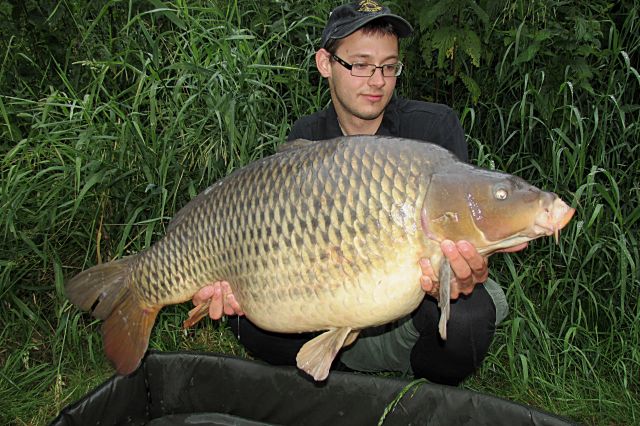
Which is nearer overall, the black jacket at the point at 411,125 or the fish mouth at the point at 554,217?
the fish mouth at the point at 554,217

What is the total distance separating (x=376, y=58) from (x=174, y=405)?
3.94 feet

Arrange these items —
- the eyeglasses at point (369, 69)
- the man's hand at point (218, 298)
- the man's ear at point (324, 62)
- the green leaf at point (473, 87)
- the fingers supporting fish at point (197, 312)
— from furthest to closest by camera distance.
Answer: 1. the green leaf at point (473, 87)
2. the man's ear at point (324, 62)
3. the eyeglasses at point (369, 69)
4. the fingers supporting fish at point (197, 312)
5. the man's hand at point (218, 298)

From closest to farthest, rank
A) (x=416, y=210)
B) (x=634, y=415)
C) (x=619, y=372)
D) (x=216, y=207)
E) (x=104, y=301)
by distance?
(x=416, y=210), (x=216, y=207), (x=104, y=301), (x=634, y=415), (x=619, y=372)

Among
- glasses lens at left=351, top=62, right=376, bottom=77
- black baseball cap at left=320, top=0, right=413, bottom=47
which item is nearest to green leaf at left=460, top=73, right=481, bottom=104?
black baseball cap at left=320, top=0, right=413, bottom=47

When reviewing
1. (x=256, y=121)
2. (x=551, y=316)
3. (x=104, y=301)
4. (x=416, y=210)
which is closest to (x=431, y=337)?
(x=551, y=316)

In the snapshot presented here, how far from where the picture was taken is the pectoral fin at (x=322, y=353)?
5.08 feet

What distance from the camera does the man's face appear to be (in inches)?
81.3

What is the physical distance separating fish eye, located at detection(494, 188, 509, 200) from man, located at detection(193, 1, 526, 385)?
1.79 ft

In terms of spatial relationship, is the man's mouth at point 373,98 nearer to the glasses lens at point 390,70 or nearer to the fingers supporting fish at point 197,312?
the glasses lens at point 390,70

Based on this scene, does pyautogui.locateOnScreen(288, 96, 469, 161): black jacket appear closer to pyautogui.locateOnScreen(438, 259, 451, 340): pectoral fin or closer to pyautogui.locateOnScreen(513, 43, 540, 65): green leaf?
pyautogui.locateOnScreen(513, 43, 540, 65): green leaf

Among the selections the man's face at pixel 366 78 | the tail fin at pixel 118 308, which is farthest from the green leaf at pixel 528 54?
the tail fin at pixel 118 308

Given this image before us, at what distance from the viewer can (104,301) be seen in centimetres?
176

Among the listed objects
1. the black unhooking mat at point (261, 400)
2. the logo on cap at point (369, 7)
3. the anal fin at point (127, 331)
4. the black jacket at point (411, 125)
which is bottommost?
the black unhooking mat at point (261, 400)

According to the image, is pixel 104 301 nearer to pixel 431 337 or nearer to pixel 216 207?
pixel 216 207
